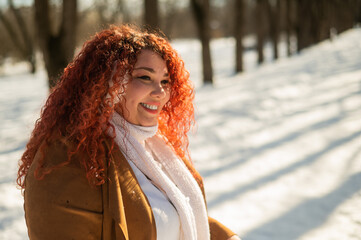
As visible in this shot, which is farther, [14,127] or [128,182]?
[14,127]

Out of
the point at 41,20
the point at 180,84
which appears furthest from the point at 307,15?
the point at 180,84

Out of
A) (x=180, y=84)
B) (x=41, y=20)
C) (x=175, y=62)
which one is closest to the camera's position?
(x=175, y=62)

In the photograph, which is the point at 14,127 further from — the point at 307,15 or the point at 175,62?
the point at 307,15

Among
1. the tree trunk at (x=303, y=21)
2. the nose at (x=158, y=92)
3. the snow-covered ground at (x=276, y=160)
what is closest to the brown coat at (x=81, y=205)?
the nose at (x=158, y=92)

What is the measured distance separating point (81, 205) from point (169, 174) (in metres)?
0.55

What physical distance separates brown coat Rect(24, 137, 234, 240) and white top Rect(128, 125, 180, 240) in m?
0.06

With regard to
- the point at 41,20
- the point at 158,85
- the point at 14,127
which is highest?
the point at 41,20

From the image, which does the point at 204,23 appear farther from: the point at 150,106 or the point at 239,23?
the point at 150,106

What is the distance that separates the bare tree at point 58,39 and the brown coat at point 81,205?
14.3 feet

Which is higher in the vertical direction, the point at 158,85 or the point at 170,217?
the point at 158,85

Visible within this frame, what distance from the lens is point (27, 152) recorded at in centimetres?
148

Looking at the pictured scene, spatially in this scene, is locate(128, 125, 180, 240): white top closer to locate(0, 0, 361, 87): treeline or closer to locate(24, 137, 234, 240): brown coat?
locate(24, 137, 234, 240): brown coat

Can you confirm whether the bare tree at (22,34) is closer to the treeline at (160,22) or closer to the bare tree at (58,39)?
the treeline at (160,22)

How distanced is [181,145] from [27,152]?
883mm
